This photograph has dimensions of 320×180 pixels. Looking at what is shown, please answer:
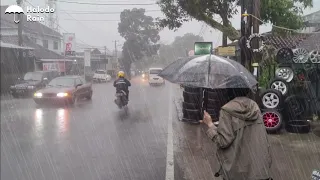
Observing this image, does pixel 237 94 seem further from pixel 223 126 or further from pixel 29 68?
pixel 29 68

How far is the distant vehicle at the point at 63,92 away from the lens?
1658cm

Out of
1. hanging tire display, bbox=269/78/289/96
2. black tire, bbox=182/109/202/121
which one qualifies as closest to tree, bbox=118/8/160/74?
black tire, bbox=182/109/202/121

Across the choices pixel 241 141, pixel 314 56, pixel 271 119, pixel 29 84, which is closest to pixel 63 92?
pixel 29 84

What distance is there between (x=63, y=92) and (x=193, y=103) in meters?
7.14

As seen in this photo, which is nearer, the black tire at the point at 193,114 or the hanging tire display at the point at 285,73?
the hanging tire display at the point at 285,73

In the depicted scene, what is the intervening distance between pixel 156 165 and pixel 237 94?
3.96m

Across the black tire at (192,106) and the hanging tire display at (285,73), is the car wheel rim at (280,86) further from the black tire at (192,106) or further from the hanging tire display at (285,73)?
the black tire at (192,106)

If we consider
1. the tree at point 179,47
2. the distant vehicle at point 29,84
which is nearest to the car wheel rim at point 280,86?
the distant vehicle at point 29,84

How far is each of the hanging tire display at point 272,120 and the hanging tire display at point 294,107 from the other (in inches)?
15.4

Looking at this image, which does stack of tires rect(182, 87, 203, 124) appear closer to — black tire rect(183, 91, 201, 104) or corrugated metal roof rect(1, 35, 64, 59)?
black tire rect(183, 91, 201, 104)

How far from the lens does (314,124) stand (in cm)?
1105

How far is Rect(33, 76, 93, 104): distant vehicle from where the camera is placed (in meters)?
16.6

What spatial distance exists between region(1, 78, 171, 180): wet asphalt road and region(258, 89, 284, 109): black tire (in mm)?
2738

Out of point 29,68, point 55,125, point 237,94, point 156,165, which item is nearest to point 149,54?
point 29,68
